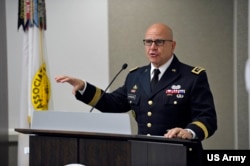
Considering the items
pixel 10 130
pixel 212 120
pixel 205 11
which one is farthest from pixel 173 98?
pixel 10 130

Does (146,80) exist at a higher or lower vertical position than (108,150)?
higher

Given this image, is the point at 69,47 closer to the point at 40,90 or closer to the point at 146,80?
the point at 40,90

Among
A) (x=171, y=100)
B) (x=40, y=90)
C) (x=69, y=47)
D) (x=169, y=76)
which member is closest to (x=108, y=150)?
(x=171, y=100)

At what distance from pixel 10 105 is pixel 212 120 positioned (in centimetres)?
242

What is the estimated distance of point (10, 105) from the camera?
12.1 ft

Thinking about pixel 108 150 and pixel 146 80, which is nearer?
pixel 108 150

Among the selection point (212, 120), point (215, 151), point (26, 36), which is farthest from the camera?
point (215, 151)

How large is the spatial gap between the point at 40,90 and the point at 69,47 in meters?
0.74

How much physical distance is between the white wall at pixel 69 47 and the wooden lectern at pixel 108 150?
81.4 inches

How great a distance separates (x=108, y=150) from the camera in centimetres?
145

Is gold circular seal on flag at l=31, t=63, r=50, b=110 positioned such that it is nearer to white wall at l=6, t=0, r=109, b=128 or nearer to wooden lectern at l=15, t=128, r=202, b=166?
white wall at l=6, t=0, r=109, b=128

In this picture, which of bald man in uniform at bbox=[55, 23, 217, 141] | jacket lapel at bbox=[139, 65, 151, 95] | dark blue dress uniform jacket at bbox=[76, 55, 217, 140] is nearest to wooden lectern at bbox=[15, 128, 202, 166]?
bald man in uniform at bbox=[55, 23, 217, 141]

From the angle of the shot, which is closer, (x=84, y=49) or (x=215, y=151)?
(x=215, y=151)

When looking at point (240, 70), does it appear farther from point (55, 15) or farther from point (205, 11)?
point (55, 15)
